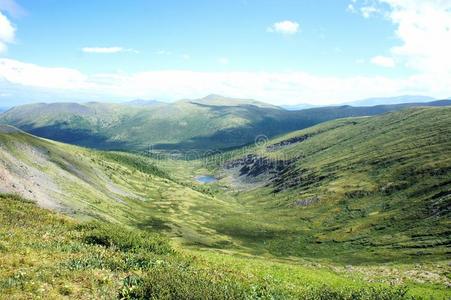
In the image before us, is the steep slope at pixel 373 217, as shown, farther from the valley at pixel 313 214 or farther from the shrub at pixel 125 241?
the shrub at pixel 125 241

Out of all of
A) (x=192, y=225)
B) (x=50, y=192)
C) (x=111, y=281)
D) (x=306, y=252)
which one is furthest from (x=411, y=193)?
(x=111, y=281)

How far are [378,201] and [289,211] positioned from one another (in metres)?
45.7

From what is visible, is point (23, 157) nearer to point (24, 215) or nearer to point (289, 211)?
point (24, 215)

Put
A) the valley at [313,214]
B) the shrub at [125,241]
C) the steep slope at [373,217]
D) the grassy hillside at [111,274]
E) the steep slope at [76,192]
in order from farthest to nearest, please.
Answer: the steep slope at [373,217] → the steep slope at [76,192] → the valley at [313,214] → the shrub at [125,241] → the grassy hillside at [111,274]

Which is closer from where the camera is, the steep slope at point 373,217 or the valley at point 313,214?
the valley at point 313,214

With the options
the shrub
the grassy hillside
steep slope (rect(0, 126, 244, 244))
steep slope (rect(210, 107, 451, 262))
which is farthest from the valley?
the grassy hillside

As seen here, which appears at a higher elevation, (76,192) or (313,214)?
(76,192)

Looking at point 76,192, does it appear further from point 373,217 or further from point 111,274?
point 111,274

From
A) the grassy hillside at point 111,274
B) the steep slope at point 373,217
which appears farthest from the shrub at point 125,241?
the steep slope at point 373,217

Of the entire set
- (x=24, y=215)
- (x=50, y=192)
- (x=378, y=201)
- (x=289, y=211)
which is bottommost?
(x=289, y=211)

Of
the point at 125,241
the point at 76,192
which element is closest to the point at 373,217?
the point at 76,192

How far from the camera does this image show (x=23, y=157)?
121 m

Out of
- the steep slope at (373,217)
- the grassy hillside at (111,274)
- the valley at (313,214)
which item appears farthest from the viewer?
the steep slope at (373,217)

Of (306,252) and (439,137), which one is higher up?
(439,137)
